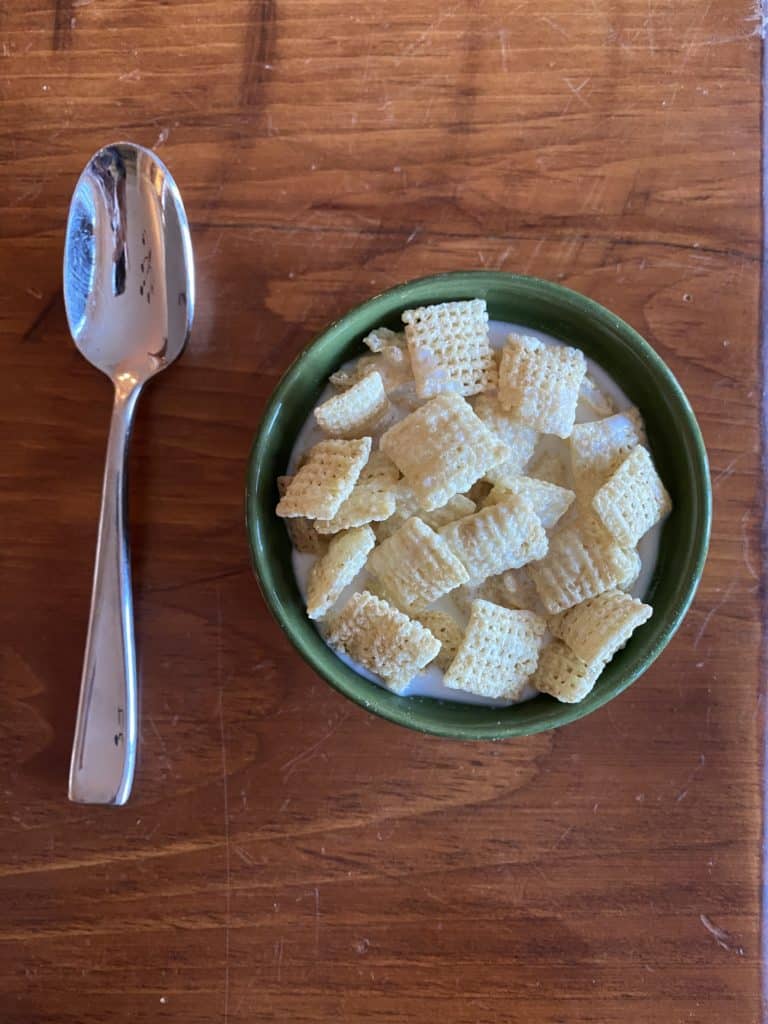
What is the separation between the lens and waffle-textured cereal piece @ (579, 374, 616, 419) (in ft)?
2.84

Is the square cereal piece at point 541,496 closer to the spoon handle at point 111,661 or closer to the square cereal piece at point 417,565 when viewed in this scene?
the square cereal piece at point 417,565

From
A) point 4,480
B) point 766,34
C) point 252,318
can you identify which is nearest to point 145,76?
point 252,318

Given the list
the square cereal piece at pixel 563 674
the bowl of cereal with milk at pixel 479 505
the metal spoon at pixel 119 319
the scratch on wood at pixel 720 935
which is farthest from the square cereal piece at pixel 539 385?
the scratch on wood at pixel 720 935

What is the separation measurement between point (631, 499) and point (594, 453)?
6 centimetres

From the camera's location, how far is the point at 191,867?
0.98m

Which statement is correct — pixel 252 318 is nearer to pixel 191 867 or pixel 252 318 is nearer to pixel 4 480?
pixel 4 480

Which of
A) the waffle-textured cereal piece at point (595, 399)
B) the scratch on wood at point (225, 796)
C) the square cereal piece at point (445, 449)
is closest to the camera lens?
the square cereal piece at point (445, 449)

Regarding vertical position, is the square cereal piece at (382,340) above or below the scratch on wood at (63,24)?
below

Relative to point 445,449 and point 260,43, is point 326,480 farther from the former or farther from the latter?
point 260,43

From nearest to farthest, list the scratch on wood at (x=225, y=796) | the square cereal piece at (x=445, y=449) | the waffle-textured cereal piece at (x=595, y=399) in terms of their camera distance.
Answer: the square cereal piece at (x=445, y=449), the waffle-textured cereal piece at (x=595, y=399), the scratch on wood at (x=225, y=796)

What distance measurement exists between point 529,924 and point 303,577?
1.55 ft

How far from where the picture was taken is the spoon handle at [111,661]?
3.07ft

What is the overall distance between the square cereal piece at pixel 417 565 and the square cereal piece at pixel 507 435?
85 millimetres

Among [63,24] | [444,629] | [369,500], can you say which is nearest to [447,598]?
[444,629]
